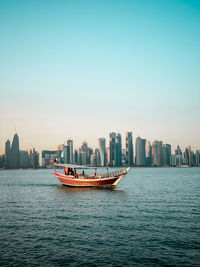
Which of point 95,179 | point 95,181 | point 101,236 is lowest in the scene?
point 101,236

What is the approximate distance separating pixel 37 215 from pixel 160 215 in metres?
15.9

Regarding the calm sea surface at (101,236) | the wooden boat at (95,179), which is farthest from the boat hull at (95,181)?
the calm sea surface at (101,236)

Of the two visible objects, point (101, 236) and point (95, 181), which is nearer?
point (101, 236)

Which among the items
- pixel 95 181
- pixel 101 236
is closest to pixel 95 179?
pixel 95 181

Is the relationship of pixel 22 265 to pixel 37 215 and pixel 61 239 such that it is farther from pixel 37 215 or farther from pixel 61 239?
pixel 37 215

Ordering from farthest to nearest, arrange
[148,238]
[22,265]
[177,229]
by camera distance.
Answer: [177,229]
[148,238]
[22,265]

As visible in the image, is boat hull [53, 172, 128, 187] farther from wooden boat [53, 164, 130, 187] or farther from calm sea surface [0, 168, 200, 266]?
calm sea surface [0, 168, 200, 266]

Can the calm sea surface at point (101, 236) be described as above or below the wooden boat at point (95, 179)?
below

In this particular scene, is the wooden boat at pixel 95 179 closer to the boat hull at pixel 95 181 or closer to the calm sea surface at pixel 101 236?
the boat hull at pixel 95 181

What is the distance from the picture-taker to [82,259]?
1848 cm

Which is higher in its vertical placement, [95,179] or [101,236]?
[95,179]

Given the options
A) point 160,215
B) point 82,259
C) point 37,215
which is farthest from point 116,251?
point 37,215

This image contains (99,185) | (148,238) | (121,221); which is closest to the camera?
(148,238)

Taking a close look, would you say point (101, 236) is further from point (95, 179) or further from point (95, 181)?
point (95, 181)
